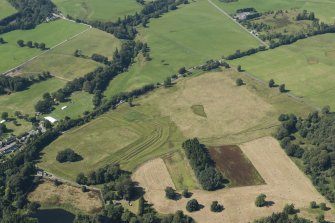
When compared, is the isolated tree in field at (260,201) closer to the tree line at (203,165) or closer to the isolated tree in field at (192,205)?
the tree line at (203,165)

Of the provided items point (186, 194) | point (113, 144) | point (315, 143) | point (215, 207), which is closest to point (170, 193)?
point (186, 194)

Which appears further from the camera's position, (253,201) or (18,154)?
(18,154)

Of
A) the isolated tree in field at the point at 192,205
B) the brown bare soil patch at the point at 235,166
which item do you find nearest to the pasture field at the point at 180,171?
the isolated tree in field at the point at 192,205

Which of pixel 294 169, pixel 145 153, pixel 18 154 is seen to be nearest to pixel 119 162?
pixel 145 153

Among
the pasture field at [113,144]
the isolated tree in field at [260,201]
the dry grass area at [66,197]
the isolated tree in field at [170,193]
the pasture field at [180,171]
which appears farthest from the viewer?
the pasture field at [113,144]

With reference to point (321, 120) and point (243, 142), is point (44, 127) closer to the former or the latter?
point (243, 142)

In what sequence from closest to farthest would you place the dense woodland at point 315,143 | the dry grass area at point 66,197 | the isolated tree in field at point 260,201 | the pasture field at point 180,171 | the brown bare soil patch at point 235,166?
the isolated tree in field at point 260,201 → the dry grass area at point 66,197 → the pasture field at point 180,171 → the dense woodland at point 315,143 → the brown bare soil patch at point 235,166
